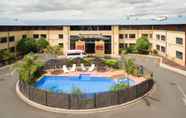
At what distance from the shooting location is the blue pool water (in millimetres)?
31144

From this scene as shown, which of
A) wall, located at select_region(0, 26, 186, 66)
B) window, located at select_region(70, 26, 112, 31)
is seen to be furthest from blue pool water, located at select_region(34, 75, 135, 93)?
window, located at select_region(70, 26, 112, 31)

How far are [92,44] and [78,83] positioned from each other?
1012 inches

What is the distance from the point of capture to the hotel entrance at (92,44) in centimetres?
5753

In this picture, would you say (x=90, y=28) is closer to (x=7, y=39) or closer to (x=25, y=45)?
(x=25, y=45)

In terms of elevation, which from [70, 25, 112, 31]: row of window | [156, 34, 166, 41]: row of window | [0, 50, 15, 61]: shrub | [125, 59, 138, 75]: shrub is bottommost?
[125, 59, 138, 75]: shrub

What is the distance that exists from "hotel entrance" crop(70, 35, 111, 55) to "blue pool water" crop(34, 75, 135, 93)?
22.9 meters

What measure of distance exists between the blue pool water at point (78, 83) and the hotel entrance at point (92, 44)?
22875 mm

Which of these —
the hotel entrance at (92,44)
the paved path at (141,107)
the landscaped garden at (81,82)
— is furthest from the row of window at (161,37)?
the paved path at (141,107)

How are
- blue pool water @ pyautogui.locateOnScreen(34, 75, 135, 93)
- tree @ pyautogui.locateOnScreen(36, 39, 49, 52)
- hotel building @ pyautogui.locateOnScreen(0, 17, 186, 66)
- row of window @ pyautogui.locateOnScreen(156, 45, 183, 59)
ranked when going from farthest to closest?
tree @ pyautogui.locateOnScreen(36, 39, 49, 52) → hotel building @ pyautogui.locateOnScreen(0, 17, 186, 66) → row of window @ pyautogui.locateOnScreen(156, 45, 183, 59) → blue pool water @ pyautogui.locateOnScreen(34, 75, 135, 93)

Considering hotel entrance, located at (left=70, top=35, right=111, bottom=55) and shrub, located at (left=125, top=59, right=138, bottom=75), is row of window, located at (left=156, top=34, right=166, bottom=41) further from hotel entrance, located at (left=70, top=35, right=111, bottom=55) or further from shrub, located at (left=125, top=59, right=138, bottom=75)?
shrub, located at (left=125, top=59, right=138, bottom=75)

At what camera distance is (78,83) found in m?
33.4

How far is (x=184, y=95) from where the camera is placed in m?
24.9

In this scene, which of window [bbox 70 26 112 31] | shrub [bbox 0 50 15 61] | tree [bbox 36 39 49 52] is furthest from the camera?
window [bbox 70 26 112 31]

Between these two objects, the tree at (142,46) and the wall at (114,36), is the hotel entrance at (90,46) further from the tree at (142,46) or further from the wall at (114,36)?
the tree at (142,46)
